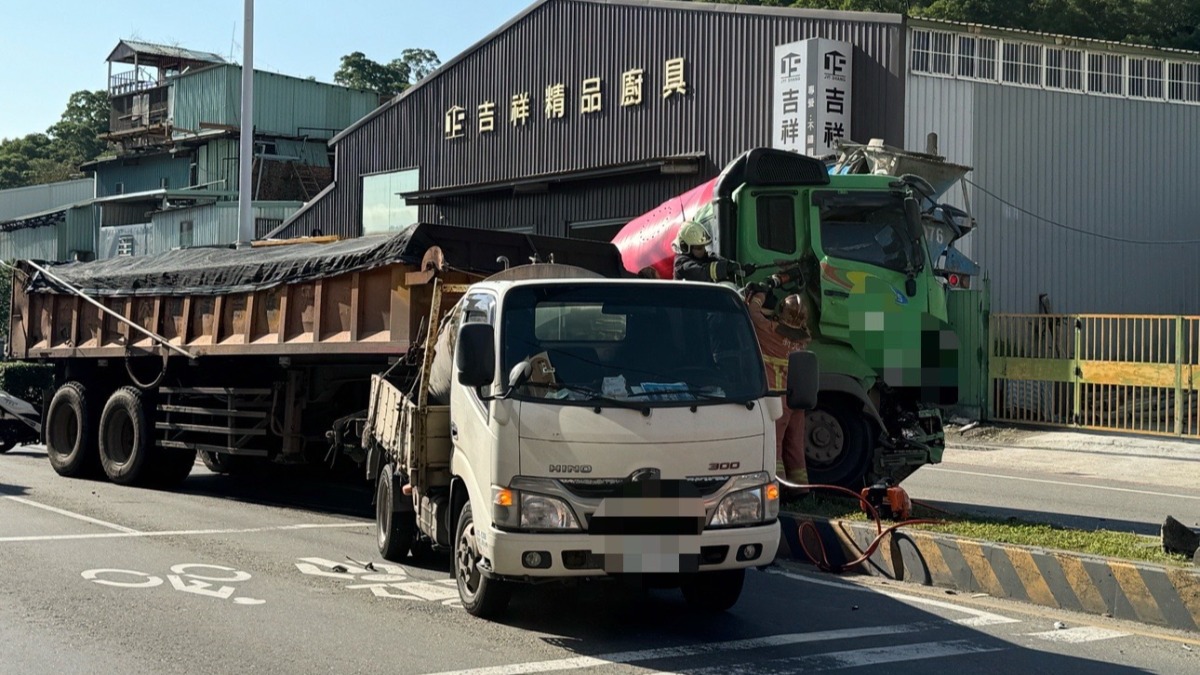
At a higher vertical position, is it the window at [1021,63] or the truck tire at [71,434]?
the window at [1021,63]

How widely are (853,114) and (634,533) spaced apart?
1859 centimetres

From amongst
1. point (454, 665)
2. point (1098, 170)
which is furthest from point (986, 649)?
point (1098, 170)

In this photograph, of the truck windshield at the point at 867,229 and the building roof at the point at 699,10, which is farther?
the building roof at the point at 699,10

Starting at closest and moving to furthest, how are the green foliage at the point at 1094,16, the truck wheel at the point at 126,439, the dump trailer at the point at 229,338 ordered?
the dump trailer at the point at 229,338 → the truck wheel at the point at 126,439 → the green foliage at the point at 1094,16

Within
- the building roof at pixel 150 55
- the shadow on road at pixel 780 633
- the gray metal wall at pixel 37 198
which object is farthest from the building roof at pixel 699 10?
the gray metal wall at pixel 37 198

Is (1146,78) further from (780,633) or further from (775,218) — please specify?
(780,633)

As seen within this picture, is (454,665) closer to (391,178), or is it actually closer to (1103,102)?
(1103,102)

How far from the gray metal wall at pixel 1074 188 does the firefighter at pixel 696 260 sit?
13662 millimetres

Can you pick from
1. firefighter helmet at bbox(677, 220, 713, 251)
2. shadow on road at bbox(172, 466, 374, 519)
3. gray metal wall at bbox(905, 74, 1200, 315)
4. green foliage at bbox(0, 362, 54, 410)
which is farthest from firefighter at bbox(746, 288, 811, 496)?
green foliage at bbox(0, 362, 54, 410)

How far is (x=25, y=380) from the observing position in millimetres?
24609

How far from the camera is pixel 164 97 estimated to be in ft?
180

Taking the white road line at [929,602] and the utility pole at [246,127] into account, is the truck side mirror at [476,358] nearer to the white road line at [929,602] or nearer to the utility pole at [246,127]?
the white road line at [929,602]

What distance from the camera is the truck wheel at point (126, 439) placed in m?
13.7

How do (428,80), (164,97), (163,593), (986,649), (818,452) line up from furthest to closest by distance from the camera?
(164,97)
(428,80)
(818,452)
(163,593)
(986,649)
